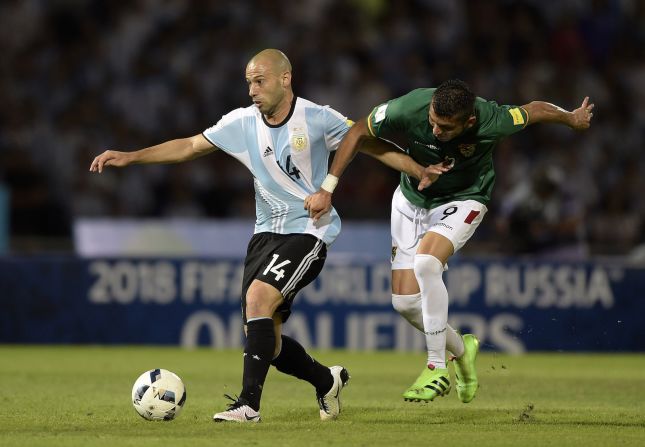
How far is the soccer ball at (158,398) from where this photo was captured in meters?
7.75

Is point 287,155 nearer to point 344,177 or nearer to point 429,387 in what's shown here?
point 429,387

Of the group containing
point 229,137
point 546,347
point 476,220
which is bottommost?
point 546,347

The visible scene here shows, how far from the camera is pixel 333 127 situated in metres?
8.01

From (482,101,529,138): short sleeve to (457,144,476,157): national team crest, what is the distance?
159 millimetres

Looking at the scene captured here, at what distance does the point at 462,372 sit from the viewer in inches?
337

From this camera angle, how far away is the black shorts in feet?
25.2

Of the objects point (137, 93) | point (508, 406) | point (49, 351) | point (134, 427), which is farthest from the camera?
point (137, 93)

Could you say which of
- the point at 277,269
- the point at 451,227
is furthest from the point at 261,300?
the point at 451,227

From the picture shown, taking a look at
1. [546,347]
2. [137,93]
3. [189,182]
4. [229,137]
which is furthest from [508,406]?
[137,93]

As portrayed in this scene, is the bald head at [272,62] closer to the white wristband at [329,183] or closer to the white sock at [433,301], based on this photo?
the white wristband at [329,183]

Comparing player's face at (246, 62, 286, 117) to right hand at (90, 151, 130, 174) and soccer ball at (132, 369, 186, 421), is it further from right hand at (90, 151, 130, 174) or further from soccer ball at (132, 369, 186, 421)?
soccer ball at (132, 369, 186, 421)

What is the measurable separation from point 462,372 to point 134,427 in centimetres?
232

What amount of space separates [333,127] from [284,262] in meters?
0.95

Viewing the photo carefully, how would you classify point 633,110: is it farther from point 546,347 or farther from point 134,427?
point 134,427
